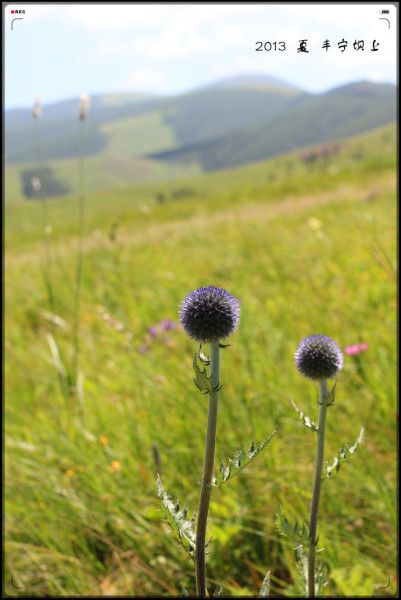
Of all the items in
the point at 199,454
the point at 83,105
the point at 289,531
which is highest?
the point at 83,105

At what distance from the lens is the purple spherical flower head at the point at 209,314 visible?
0.74m

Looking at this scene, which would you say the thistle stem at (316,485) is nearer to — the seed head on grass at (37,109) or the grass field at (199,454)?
the grass field at (199,454)

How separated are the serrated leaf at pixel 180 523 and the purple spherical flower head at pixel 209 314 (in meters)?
0.22

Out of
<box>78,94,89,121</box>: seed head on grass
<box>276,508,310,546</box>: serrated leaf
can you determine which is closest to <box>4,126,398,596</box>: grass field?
<box>276,508,310,546</box>: serrated leaf

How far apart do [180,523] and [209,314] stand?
31 cm

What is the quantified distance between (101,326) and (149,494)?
262 cm

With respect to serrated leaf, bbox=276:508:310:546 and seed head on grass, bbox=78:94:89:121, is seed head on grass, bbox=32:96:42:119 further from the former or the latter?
serrated leaf, bbox=276:508:310:546

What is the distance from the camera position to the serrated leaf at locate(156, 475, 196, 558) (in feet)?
2.37

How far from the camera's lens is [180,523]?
0.78 metres

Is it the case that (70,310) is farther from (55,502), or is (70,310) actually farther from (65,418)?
(55,502)

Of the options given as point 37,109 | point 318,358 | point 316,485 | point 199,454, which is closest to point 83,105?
point 37,109

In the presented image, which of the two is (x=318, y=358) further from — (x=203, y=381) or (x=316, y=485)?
(x=203, y=381)

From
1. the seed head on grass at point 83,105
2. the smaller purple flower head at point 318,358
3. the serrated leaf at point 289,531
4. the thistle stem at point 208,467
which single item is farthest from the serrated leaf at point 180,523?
the seed head on grass at point 83,105

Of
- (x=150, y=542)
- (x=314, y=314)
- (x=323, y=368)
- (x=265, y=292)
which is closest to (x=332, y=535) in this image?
(x=150, y=542)
